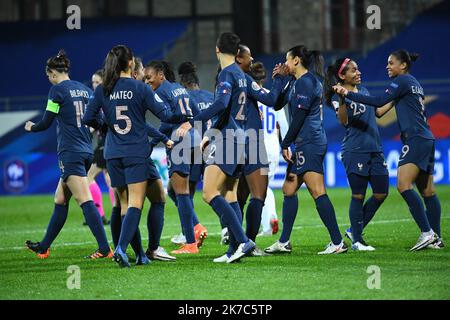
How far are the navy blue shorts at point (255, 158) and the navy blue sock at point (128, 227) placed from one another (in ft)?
4.06

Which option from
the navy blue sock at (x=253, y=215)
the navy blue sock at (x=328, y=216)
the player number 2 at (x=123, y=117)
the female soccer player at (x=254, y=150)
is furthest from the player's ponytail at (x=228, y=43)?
the navy blue sock at (x=328, y=216)

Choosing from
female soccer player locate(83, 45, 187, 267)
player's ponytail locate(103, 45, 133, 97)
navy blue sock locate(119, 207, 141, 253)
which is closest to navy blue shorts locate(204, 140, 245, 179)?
female soccer player locate(83, 45, 187, 267)

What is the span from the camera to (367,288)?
734 centimetres

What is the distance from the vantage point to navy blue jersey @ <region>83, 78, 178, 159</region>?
29.0 feet

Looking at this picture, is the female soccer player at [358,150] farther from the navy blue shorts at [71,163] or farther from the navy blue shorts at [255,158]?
the navy blue shorts at [71,163]

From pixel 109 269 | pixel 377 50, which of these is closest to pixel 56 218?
pixel 109 269

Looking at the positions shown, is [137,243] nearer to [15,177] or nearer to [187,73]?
[187,73]

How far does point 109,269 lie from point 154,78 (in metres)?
2.42

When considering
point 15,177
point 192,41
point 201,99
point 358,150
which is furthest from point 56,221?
point 192,41

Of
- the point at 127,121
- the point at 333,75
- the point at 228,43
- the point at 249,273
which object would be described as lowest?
the point at 249,273

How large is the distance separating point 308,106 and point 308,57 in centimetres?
54

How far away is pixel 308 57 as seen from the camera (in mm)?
9625

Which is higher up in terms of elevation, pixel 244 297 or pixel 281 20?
pixel 281 20

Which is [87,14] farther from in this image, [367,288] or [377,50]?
[367,288]
